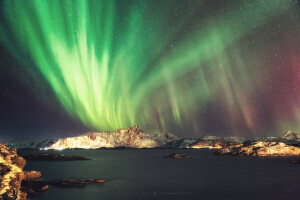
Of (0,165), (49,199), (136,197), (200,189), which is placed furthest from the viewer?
(200,189)

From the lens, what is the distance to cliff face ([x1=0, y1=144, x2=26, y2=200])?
3278cm

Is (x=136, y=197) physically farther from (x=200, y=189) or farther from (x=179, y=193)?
(x=200, y=189)

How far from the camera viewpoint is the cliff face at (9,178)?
32.8m

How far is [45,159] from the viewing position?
560ft

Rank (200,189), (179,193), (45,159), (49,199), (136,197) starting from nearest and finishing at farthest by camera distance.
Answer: (49,199), (136,197), (179,193), (200,189), (45,159)

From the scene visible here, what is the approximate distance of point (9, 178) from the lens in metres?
36.3

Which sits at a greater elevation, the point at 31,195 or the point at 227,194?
the point at 31,195

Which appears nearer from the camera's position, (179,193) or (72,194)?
(72,194)

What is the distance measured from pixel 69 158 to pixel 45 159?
13.9 m

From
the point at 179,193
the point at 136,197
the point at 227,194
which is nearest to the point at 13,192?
the point at 136,197

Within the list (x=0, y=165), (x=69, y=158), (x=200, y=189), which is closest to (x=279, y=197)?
(x=200, y=189)

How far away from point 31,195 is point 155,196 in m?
19.6

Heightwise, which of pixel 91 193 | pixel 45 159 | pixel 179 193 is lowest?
pixel 179 193

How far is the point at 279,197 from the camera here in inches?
1938
